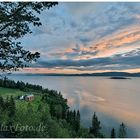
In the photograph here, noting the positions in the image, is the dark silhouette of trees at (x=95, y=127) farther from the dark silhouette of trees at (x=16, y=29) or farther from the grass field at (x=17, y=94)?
the dark silhouette of trees at (x=16, y=29)

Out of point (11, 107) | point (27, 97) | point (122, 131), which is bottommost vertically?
point (122, 131)

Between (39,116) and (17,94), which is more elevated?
(17,94)

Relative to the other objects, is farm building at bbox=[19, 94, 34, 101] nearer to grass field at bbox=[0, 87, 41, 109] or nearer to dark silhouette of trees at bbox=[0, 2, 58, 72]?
grass field at bbox=[0, 87, 41, 109]

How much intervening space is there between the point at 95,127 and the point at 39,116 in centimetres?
90

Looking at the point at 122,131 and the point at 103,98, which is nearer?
the point at 122,131

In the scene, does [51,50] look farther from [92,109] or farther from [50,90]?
[92,109]

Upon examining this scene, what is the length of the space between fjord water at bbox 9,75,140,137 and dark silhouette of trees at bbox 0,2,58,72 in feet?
0.86

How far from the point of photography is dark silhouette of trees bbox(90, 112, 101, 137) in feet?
22.1

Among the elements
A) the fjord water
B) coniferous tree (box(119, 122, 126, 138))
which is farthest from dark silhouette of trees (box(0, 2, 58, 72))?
coniferous tree (box(119, 122, 126, 138))

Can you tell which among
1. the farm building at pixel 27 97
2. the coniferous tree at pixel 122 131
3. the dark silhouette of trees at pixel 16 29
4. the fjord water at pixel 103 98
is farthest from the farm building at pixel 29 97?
the coniferous tree at pixel 122 131

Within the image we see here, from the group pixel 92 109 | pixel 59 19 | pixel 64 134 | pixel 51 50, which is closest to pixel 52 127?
pixel 64 134

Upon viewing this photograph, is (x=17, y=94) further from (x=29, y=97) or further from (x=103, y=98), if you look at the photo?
(x=103, y=98)

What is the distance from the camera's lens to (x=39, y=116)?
22.2 feet

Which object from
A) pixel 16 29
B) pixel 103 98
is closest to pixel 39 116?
pixel 103 98
